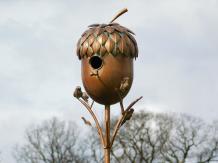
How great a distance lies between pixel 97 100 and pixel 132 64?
26.8 inches

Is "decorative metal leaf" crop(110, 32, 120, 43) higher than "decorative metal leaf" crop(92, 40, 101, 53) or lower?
higher

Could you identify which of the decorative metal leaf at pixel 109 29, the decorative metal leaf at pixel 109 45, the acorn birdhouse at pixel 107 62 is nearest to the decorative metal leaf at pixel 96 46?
the acorn birdhouse at pixel 107 62

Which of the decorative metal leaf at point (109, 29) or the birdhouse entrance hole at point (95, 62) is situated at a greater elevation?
the decorative metal leaf at point (109, 29)

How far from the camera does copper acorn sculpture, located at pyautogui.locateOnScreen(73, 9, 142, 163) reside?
25.1ft

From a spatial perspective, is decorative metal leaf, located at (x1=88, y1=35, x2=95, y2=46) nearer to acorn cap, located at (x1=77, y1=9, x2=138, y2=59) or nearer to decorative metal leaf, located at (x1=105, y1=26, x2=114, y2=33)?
acorn cap, located at (x1=77, y1=9, x2=138, y2=59)

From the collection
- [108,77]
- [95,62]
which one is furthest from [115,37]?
[108,77]

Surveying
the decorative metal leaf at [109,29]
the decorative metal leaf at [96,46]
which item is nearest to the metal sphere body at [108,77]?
the decorative metal leaf at [96,46]

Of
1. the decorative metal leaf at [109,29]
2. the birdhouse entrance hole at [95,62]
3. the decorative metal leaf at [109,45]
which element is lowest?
the birdhouse entrance hole at [95,62]

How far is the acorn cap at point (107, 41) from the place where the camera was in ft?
25.1

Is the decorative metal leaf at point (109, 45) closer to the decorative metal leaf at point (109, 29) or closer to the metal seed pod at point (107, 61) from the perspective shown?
the metal seed pod at point (107, 61)

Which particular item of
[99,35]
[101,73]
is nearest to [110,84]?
[101,73]

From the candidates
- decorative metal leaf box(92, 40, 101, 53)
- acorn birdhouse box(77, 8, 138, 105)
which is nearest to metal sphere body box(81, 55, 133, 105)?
acorn birdhouse box(77, 8, 138, 105)

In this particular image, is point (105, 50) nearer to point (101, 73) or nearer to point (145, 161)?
point (101, 73)

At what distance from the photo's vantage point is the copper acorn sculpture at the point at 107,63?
7648mm
